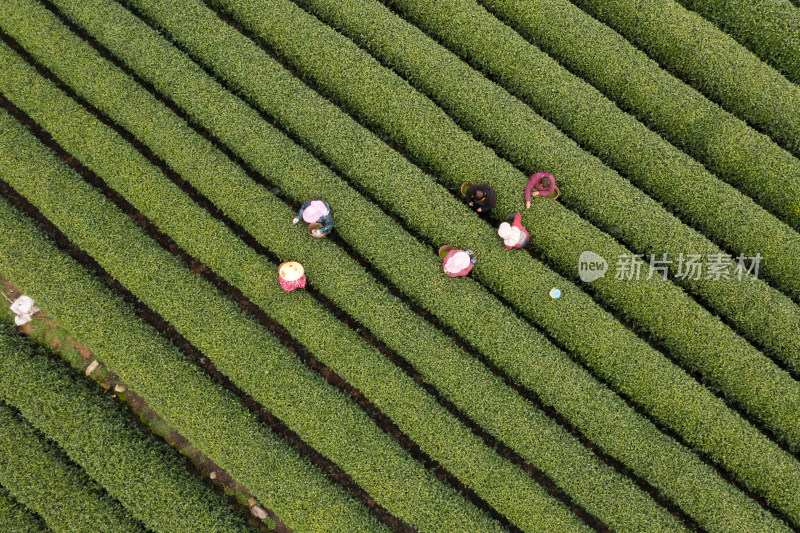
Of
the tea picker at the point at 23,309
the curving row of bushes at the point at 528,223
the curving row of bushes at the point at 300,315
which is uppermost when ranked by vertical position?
the curving row of bushes at the point at 528,223

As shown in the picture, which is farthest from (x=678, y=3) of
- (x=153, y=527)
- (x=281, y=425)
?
(x=153, y=527)

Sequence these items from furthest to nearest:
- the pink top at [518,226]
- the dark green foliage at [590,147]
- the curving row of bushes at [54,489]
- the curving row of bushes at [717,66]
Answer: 1. the curving row of bushes at [717,66]
2. the dark green foliage at [590,147]
3. the pink top at [518,226]
4. the curving row of bushes at [54,489]

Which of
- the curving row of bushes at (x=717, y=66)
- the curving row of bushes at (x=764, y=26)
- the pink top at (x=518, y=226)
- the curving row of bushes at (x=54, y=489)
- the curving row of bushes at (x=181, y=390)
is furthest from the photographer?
the curving row of bushes at (x=764, y=26)

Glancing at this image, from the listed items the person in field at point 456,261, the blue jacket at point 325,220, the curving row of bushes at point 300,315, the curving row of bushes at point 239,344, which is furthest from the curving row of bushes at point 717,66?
the curving row of bushes at point 239,344

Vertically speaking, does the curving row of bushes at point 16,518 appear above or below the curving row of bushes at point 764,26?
below

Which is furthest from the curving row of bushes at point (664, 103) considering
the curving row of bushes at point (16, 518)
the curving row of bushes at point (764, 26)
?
the curving row of bushes at point (16, 518)

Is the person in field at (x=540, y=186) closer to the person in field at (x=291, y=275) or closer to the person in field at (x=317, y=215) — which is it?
the person in field at (x=317, y=215)

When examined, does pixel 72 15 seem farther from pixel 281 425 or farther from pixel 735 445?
pixel 735 445

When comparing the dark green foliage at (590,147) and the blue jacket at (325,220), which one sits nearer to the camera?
the blue jacket at (325,220)

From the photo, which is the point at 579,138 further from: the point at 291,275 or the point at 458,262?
the point at 291,275
